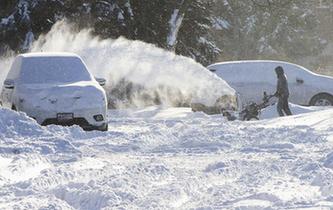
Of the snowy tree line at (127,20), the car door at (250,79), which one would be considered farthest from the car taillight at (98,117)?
the snowy tree line at (127,20)

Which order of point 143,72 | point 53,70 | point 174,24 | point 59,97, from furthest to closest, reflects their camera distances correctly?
point 174,24
point 143,72
point 53,70
point 59,97

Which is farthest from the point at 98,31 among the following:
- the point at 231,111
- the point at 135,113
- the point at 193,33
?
the point at 231,111

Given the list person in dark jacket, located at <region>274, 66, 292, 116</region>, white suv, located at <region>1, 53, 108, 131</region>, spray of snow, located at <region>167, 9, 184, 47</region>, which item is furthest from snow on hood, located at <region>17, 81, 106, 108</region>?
spray of snow, located at <region>167, 9, 184, 47</region>

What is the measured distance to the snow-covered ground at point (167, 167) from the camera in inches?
266

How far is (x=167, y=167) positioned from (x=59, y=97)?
200 inches

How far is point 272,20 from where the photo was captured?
189 ft

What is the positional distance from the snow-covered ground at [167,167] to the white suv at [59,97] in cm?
81

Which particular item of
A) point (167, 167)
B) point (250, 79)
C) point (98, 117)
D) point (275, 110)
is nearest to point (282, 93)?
point (275, 110)

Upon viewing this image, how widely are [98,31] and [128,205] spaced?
21.2 metres

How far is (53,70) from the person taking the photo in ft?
47.4

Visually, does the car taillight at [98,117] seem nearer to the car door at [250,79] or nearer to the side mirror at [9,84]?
the side mirror at [9,84]

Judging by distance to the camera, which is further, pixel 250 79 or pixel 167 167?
pixel 250 79

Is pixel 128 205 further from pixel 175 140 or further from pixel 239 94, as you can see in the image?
pixel 239 94

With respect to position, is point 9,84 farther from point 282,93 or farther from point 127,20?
point 127,20
